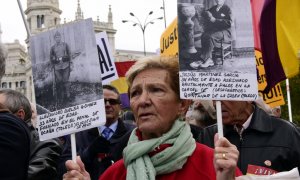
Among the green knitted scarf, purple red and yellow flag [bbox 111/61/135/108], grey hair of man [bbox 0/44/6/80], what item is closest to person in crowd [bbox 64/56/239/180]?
the green knitted scarf

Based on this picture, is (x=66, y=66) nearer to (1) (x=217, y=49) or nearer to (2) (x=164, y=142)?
(2) (x=164, y=142)

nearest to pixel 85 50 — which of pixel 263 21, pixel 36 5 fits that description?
pixel 263 21

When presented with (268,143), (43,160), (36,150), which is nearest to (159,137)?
(268,143)

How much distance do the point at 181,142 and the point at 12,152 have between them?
904 mm

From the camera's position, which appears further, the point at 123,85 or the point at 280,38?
the point at 123,85

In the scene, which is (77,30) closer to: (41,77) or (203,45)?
(41,77)

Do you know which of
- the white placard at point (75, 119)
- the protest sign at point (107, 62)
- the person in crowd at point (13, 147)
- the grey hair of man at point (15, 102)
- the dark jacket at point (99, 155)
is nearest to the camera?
the person in crowd at point (13, 147)

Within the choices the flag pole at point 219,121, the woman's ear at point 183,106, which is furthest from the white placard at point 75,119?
the flag pole at point 219,121

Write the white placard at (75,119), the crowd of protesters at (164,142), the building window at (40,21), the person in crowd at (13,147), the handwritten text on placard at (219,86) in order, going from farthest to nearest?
the building window at (40,21) → the white placard at (75,119) → the handwritten text on placard at (219,86) → the crowd of protesters at (164,142) → the person in crowd at (13,147)

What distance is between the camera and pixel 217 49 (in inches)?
113

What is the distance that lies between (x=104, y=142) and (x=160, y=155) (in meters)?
1.91

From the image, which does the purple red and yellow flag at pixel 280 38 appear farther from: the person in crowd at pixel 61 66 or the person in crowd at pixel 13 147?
the person in crowd at pixel 13 147

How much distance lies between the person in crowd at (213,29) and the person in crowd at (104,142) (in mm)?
1796

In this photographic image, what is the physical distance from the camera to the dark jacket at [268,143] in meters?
3.58
